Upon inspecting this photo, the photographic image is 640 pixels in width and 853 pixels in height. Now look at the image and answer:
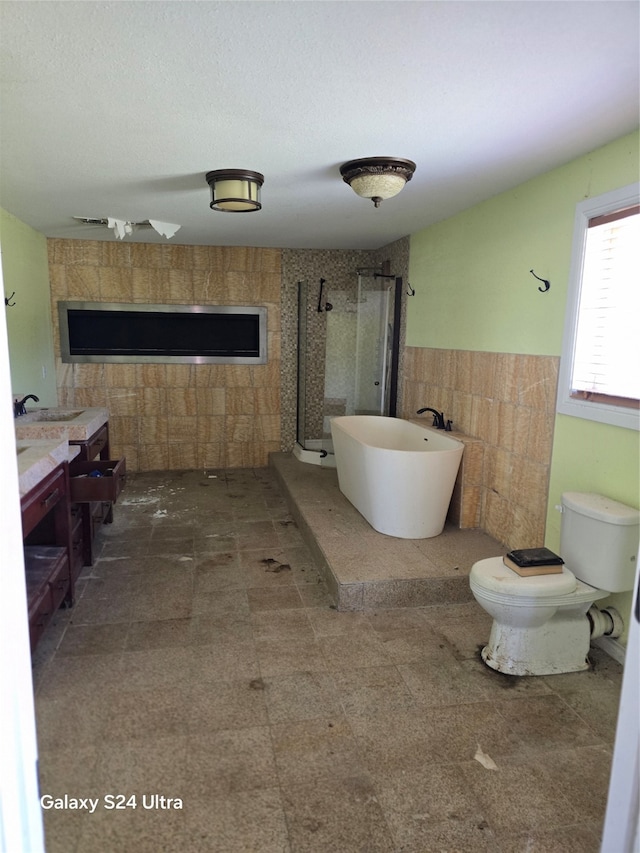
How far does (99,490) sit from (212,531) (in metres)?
1.12

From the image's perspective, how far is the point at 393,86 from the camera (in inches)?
72.6

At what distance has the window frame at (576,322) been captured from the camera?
2232 millimetres

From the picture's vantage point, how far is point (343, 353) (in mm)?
5223

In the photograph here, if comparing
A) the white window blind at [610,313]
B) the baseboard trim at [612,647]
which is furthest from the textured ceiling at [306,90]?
the baseboard trim at [612,647]

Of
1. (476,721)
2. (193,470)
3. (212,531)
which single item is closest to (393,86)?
(476,721)

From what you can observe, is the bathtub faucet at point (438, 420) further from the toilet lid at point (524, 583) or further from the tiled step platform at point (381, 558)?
the toilet lid at point (524, 583)

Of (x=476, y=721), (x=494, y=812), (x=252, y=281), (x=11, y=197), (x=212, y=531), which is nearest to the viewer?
(x=494, y=812)

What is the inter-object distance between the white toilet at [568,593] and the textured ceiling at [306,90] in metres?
1.57

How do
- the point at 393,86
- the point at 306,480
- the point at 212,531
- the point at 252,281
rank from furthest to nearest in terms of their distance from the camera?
the point at 252,281
the point at 306,480
the point at 212,531
the point at 393,86

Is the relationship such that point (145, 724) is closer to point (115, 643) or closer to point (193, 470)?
point (115, 643)

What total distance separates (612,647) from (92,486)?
8.67 ft

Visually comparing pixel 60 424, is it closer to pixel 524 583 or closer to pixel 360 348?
pixel 524 583

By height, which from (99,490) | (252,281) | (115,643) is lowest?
(115,643)

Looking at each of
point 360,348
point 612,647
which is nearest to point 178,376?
point 360,348
